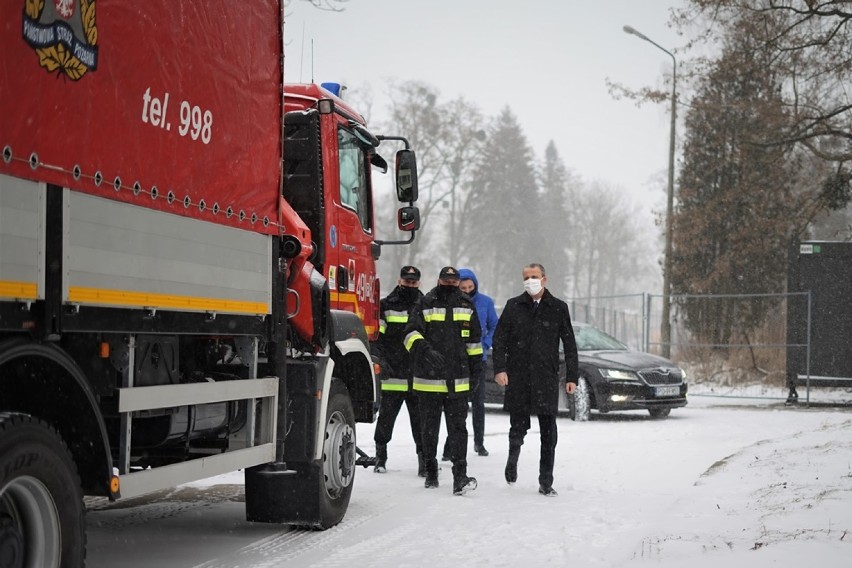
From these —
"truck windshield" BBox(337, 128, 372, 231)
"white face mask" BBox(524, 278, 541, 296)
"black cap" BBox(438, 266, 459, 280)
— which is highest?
"truck windshield" BBox(337, 128, 372, 231)

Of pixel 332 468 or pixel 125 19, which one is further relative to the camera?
pixel 332 468

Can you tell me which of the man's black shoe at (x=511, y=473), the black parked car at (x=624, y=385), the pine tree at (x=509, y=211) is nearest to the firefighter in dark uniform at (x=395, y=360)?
the man's black shoe at (x=511, y=473)

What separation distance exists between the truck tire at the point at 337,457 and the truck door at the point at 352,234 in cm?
73

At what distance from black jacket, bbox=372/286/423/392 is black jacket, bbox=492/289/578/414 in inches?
45.8

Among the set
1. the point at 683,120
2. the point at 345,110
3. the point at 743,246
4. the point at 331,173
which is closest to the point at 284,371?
the point at 331,173

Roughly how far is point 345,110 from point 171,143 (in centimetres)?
328

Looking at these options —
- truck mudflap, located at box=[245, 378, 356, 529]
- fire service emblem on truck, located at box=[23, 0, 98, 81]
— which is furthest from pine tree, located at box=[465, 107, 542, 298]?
fire service emblem on truck, located at box=[23, 0, 98, 81]

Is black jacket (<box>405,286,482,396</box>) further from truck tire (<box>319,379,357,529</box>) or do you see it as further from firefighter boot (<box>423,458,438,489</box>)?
truck tire (<box>319,379,357,529</box>)

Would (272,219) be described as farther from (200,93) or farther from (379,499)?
(379,499)

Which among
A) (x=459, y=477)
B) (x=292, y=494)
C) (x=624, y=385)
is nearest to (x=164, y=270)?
(x=292, y=494)

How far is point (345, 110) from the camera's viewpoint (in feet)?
28.1

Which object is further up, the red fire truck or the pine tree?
the pine tree

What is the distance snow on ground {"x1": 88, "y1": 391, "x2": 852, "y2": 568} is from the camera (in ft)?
21.7

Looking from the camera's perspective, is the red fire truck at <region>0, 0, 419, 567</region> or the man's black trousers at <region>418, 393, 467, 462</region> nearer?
the red fire truck at <region>0, 0, 419, 567</region>
